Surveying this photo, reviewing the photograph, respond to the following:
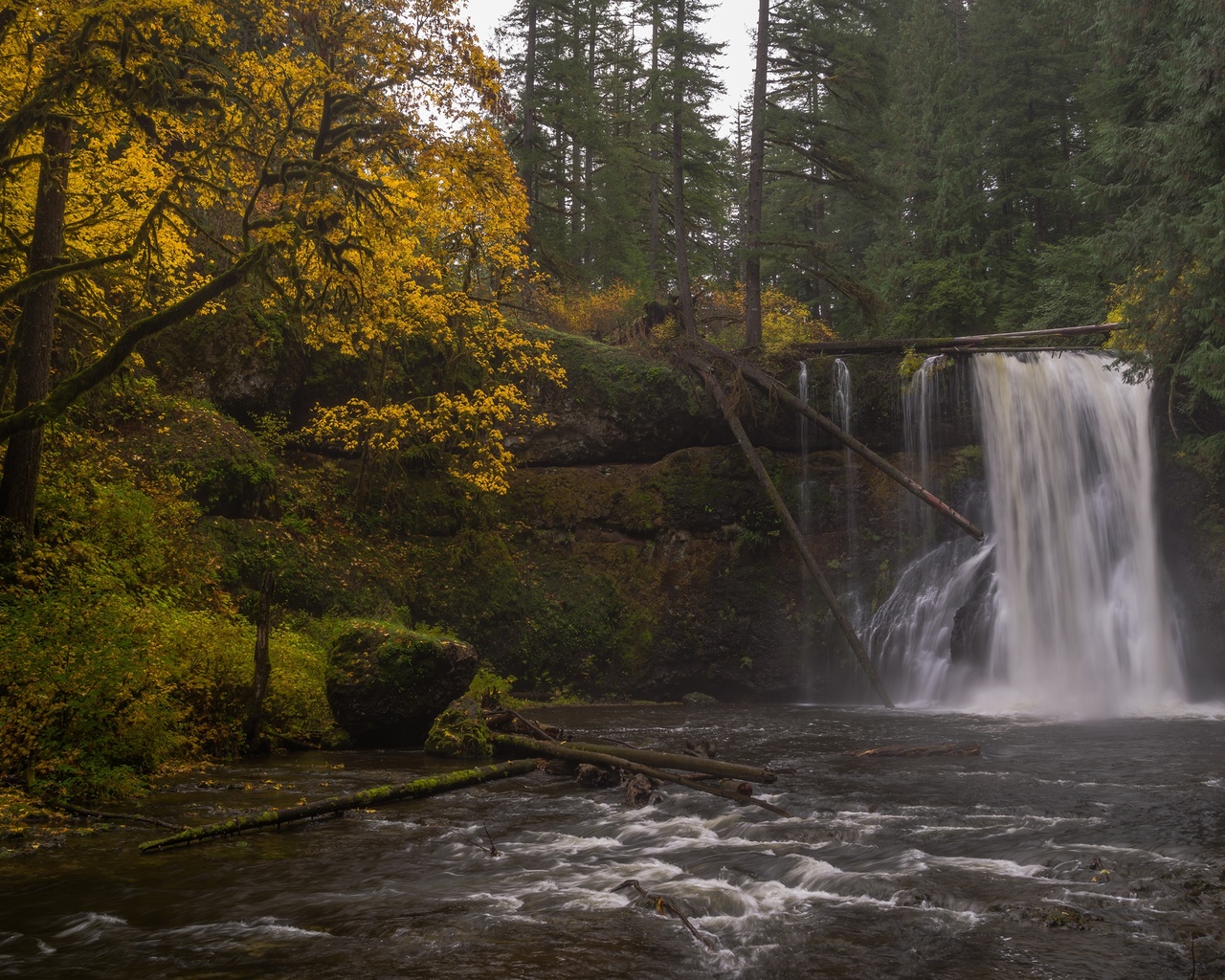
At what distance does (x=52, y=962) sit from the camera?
4332mm

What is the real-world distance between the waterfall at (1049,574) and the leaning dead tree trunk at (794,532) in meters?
1.48

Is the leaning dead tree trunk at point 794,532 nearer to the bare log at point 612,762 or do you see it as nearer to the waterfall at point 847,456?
the waterfall at point 847,456

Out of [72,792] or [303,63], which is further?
[303,63]

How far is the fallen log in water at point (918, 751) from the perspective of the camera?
35.0 ft

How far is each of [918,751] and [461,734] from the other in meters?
5.29

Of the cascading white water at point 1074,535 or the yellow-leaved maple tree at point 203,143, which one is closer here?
the yellow-leaved maple tree at point 203,143

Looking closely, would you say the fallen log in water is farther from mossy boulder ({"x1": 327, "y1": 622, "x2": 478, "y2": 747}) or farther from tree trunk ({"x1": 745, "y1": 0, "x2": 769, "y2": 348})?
tree trunk ({"x1": 745, "y1": 0, "x2": 769, "y2": 348})

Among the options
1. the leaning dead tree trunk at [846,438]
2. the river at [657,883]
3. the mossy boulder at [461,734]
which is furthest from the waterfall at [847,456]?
the mossy boulder at [461,734]

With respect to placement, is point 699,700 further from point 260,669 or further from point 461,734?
point 260,669

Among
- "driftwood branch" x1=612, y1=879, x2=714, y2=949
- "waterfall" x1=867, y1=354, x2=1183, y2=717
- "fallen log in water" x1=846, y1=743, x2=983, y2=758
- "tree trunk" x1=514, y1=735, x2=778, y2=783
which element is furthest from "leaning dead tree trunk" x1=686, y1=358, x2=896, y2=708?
"driftwood branch" x1=612, y1=879, x2=714, y2=949

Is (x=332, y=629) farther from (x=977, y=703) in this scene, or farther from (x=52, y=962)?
(x=977, y=703)

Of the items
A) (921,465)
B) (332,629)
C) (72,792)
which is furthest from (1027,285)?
(72,792)

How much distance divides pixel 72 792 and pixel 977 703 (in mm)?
14712

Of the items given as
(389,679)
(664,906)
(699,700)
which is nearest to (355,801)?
(664,906)
